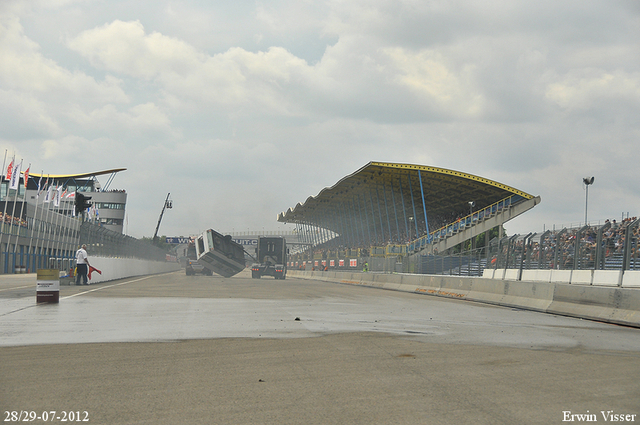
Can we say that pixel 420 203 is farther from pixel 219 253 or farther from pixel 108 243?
pixel 108 243

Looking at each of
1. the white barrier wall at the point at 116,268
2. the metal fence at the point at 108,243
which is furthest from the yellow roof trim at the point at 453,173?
the metal fence at the point at 108,243

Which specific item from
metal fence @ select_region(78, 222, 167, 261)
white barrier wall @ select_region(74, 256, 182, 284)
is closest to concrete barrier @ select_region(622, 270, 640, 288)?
metal fence @ select_region(78, 222, 167, 261)

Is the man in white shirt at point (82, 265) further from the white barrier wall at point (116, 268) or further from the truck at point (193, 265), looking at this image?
the truck at point (193, 265)

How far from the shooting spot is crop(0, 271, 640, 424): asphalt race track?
16.6ft

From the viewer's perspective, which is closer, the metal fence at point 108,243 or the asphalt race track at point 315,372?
the asphalt race track at point 315,372

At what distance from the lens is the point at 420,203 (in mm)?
82000

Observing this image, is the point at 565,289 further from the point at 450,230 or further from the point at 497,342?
the point at 450,230

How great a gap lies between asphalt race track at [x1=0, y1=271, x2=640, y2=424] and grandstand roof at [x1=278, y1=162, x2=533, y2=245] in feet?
159

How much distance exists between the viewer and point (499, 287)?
20.0 m

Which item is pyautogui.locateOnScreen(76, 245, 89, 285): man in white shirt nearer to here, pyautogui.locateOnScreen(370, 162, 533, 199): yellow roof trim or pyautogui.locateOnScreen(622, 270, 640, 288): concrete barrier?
pyautogui.locateOnScreen(622, 270, 640, 288): concrete barrier

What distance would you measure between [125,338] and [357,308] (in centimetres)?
786

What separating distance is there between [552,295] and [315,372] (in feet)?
37.1

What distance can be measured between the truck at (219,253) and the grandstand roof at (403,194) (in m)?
16.8

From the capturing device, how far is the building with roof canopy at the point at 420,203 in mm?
62812
